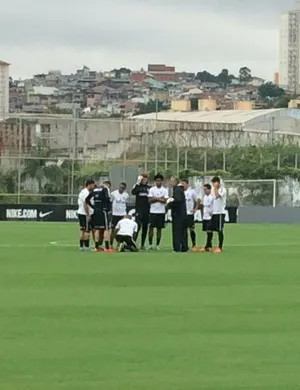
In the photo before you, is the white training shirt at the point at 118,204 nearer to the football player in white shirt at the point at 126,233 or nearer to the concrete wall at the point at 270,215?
the football player in white shirt at the point at 126,233

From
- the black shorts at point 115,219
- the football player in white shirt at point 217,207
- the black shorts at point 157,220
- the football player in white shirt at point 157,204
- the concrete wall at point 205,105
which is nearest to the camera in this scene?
the football player in white shirt at point 217,207

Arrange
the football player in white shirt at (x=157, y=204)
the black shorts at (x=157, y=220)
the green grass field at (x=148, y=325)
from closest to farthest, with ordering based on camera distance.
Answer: the green grass field at (x=148, y=325), the football player in white shirt at (x=157, y=204), the black shorts at (x=157, y=220)

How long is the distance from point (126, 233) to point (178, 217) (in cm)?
134

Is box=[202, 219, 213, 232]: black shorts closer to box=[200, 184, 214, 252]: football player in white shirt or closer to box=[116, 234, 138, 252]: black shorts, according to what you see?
box=[200, 184, 214, 252]: football player in white shirt

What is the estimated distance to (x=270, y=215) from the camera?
185 feet

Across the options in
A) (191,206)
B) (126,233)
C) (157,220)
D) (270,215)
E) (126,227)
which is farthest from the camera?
(270,215)

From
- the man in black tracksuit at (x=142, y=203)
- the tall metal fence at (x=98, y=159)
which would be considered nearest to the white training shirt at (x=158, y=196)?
the man in black tracksuit at (x=142, y=203)

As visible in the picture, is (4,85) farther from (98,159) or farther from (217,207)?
(217,207)

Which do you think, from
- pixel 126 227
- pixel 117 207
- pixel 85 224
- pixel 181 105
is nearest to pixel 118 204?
pixel 117 207

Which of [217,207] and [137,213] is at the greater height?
[217,207]

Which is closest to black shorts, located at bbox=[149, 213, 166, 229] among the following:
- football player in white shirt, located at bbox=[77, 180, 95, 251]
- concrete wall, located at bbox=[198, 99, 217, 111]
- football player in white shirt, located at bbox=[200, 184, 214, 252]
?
football player in white shirt, located at bbox=[200, 184, 214, 252]

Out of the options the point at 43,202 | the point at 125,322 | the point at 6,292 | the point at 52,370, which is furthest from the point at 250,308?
the point at 43,202

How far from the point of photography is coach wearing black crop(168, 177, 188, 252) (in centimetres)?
2822

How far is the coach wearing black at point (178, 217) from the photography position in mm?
28219
